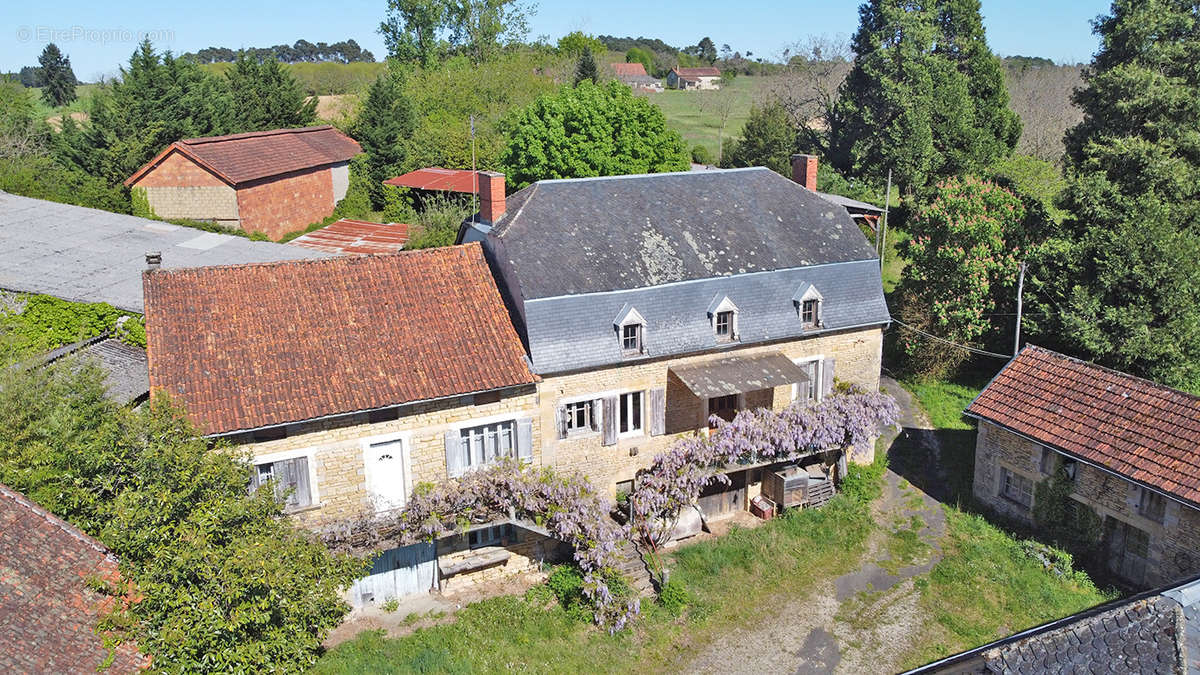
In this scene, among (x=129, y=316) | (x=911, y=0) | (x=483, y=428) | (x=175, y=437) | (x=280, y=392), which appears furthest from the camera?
(x=911, y=0)

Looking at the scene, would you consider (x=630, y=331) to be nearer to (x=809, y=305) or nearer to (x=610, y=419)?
(x=610, y=419)

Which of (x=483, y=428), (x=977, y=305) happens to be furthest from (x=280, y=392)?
(x=977, y=305)

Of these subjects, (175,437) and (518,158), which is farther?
(518,158)

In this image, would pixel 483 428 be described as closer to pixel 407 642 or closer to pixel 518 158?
pixel 407 642

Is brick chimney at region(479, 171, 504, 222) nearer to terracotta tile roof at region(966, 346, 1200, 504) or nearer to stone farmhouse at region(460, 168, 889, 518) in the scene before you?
stone farmhouse at region(460, 168, 889, 518)

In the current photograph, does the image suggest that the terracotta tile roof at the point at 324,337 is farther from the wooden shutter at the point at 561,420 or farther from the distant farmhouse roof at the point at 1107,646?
the distant farmhouse roof at the point at 1107,646

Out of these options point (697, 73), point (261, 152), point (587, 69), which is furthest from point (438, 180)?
point (697, 73)
